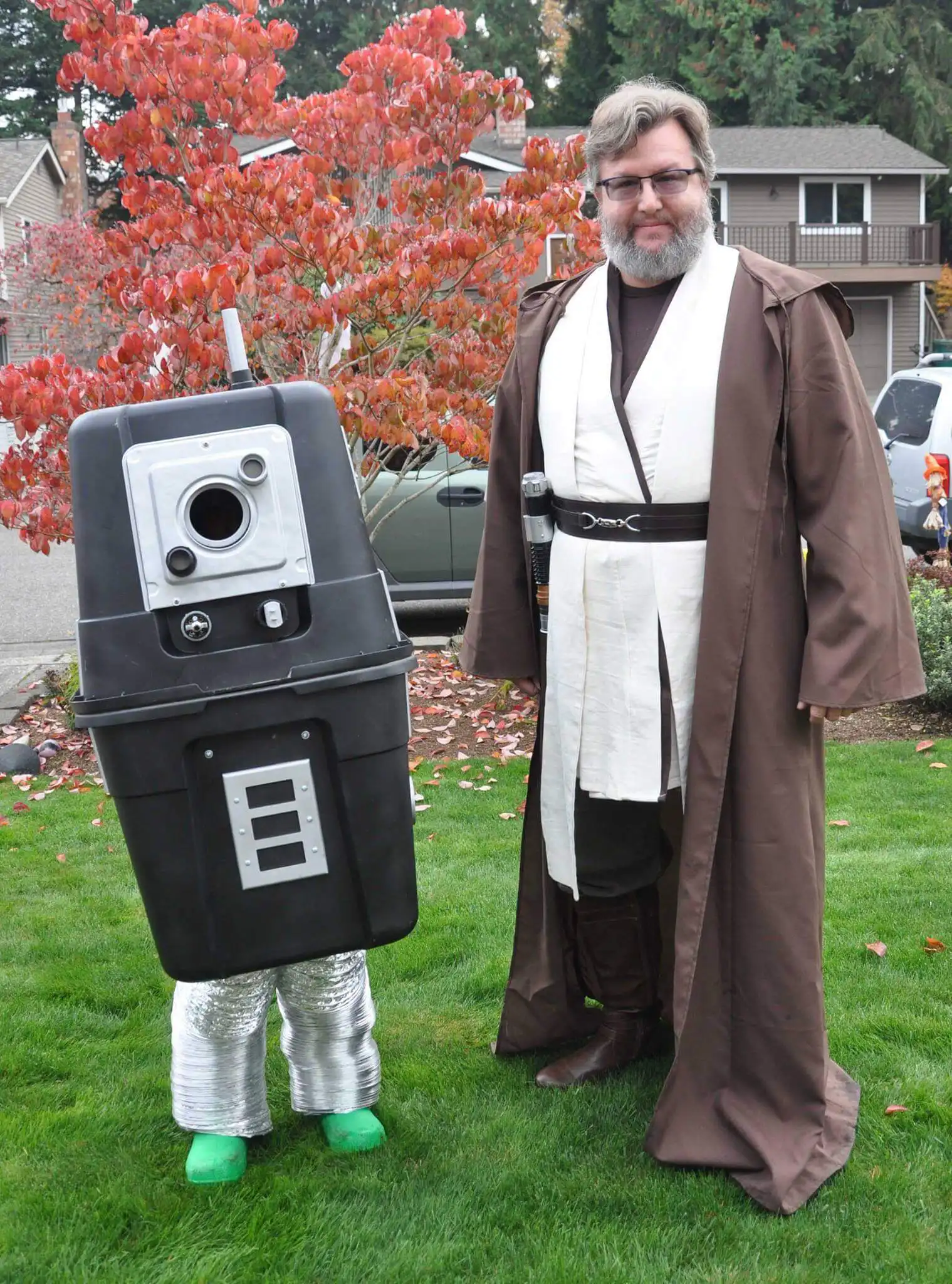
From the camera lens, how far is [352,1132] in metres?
2.82

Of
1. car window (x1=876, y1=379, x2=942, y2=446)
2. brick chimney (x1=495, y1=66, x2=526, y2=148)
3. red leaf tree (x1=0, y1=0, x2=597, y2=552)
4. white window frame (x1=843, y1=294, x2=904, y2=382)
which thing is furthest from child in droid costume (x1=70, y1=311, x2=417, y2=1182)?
white window frame (x1=843, y1=294, x2=904, y2=382)

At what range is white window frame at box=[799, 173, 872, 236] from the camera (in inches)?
1174

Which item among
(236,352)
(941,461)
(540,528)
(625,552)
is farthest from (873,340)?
(236,352)

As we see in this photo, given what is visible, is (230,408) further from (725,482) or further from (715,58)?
(715,58)

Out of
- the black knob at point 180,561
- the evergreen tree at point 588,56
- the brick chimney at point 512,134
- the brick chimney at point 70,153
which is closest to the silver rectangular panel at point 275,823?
the black knob at point 180,561

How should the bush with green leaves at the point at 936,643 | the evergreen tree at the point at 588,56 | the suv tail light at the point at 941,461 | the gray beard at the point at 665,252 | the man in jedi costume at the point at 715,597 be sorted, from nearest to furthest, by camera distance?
the man in jedi costume at the point at 715,597 < the gray beard at the point at 665,252 < the bush with green leaves at the point at 936,643 < the suv tail light at the point at 941,461 < the evergreen tree at the point at 588,56

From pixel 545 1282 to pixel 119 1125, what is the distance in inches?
42.5

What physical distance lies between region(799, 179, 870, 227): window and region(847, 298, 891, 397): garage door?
194 centimetres

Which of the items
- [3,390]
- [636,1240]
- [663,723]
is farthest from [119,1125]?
[3,390]

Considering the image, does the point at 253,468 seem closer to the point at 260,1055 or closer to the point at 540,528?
the point at 540,528

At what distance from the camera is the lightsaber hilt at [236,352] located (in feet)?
8.18

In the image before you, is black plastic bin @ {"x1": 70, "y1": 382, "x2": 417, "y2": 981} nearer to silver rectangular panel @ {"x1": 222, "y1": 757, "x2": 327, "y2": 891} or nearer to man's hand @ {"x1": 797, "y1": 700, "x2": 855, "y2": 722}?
silver rectangular panel @ {"x1": 222, "y1": 757, "x2": 327, "y2": 891}

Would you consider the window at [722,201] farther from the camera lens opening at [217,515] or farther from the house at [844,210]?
the camera lens opening at [217,515]

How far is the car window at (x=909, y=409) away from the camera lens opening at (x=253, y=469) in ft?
33.0
